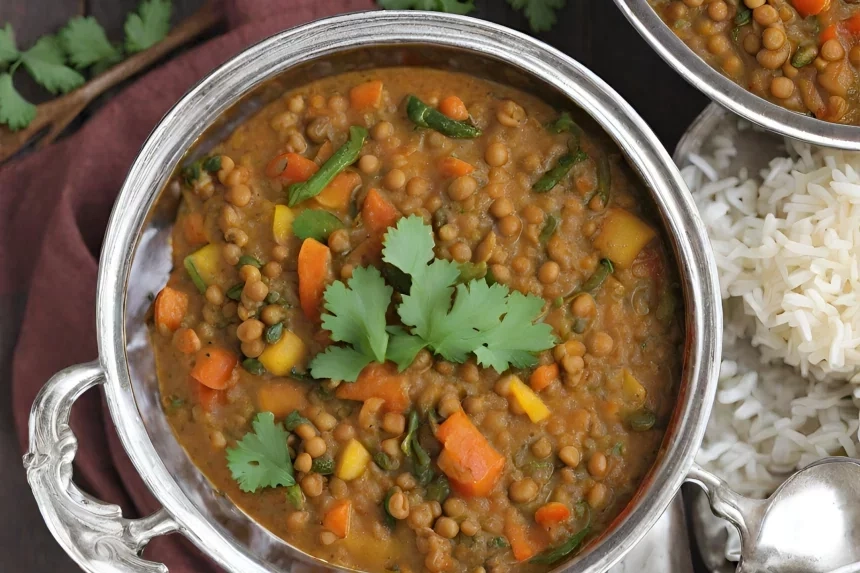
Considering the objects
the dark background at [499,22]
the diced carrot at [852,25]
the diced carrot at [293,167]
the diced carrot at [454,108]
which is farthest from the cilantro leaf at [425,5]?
the diced carrot at [852,25]

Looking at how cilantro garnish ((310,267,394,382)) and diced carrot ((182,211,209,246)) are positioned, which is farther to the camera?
diced carrot ((182,211,209,246))

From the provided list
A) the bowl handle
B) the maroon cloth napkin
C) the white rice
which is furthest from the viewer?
the maroon cloth napkin

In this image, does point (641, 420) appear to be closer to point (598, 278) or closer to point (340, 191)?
point (598, 278)

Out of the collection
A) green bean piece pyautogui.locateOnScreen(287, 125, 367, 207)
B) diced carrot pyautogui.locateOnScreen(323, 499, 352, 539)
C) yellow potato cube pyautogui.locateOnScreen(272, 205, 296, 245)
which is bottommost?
diced carrot pyautogui.locateOnScreen(323, 499, 352, 539)

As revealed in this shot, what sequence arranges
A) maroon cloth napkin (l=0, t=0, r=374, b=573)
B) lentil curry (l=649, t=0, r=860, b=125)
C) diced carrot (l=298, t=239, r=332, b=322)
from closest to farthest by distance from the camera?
diced carrot (l=298, t=239, r=332, b=322)
lentil curry (l=649, t=0, r=860, b=125)
maroon cloth napkin (l=0, t=0, r=374, b=573)

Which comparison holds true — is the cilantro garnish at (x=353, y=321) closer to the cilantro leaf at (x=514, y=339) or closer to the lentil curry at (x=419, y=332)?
the lentil curry at (x=419, y=332)

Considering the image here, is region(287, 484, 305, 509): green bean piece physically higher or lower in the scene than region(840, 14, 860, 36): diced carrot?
lower

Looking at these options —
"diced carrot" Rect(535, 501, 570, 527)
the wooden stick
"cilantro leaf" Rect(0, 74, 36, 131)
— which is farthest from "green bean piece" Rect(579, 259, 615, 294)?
"cilantro leaf" Rect(0, 74, 36, 131)

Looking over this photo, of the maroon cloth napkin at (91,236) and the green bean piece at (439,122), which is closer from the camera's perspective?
the green bean piece at (439,122)

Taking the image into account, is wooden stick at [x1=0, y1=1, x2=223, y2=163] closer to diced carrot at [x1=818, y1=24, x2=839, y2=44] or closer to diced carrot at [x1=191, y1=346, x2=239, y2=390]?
diced carrot at [x1=191, y1=346, x2=239, y2=390]
